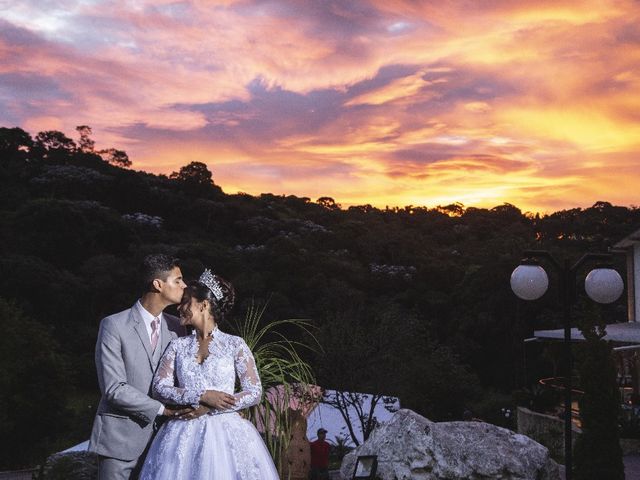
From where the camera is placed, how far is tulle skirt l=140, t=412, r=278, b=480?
4.65 meters

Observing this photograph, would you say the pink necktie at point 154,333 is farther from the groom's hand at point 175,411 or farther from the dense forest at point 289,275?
the dense forest at point 289,275

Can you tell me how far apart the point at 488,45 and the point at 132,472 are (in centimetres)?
1911

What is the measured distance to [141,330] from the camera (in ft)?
15.8

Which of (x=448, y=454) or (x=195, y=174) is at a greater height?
(x=195, y=174)

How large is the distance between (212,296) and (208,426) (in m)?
0.82

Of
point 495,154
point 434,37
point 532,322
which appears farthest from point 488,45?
point 532,322

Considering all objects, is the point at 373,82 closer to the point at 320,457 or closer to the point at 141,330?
the point at 320,457

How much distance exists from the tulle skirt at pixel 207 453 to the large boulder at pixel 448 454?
5.37 m

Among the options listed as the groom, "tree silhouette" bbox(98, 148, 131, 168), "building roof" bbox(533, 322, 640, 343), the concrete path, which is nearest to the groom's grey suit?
the groom

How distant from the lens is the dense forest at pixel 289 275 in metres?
26.9

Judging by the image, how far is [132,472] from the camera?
4844 millimetres

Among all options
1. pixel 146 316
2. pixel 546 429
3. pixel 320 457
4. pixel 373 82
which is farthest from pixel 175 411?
pixel 373 82

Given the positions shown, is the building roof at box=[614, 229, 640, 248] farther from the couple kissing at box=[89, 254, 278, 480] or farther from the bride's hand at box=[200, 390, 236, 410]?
the bride's hand at box=[200, 390, 236, 410]

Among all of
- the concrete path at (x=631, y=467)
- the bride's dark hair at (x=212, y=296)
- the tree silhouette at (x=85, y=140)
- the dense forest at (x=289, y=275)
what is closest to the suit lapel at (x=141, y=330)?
the bride's dark hair at (x=212, y=296)
